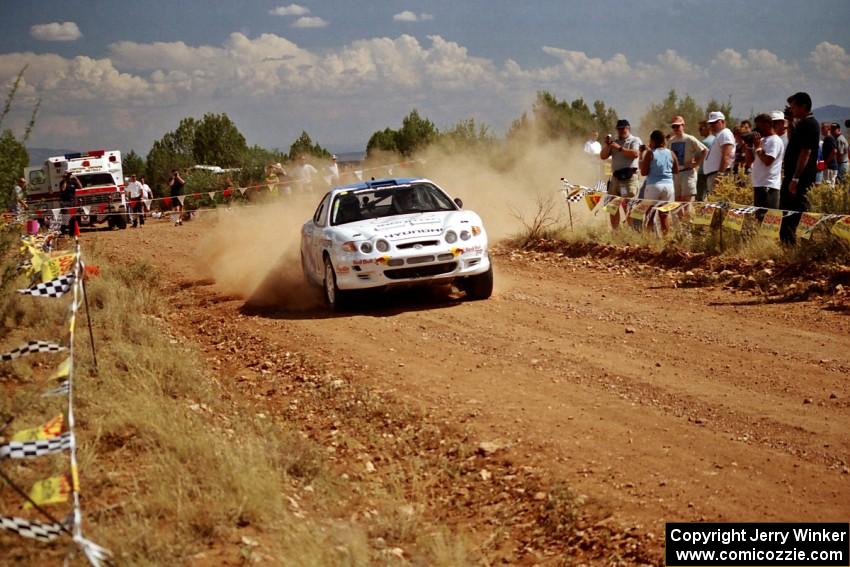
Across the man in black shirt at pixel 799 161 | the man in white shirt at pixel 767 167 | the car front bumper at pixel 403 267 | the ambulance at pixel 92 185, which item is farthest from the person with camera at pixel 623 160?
the ambulance at pixel 92 185

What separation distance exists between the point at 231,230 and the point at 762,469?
50.4ft

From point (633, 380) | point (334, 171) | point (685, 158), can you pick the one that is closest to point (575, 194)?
point (685, 158)

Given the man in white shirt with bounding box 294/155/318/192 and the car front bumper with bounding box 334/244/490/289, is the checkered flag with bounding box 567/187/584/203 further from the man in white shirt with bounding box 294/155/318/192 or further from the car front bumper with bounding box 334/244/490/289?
the man in white shirt with bounding box 294/155/318/192

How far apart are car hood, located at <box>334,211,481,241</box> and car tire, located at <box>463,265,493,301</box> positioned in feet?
2.24

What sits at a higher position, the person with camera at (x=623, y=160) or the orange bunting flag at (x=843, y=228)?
the person with camera at (x=623, y=160)

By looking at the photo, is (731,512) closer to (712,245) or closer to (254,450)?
(254,450)

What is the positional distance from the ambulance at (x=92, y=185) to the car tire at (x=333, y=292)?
75.2ft

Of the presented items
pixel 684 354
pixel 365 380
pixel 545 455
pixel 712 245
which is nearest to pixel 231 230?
pixel 712 245

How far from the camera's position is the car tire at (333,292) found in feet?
38.1

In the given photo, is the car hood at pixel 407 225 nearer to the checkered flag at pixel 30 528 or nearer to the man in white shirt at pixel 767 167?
the man in white shirt at pixel 767 167

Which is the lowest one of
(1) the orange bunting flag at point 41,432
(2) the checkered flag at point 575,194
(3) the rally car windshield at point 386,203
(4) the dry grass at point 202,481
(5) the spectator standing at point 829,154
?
(4) the dry grass at point 202,481

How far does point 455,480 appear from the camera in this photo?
649 cm

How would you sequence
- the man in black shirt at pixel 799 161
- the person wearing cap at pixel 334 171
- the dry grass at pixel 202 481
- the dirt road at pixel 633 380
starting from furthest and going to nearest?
1. the person wearing cap at pixel 334 171
2. the man in black shirt at pixel 799 161
3. the dirt road at pixel 633 380
4. the dry grass at pixel 202 481

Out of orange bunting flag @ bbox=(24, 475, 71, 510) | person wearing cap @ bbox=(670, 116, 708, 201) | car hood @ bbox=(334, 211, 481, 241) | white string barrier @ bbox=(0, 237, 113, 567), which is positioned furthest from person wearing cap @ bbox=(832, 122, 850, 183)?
orange bunting flag @ bbox=(24, 475, 71, 510)
